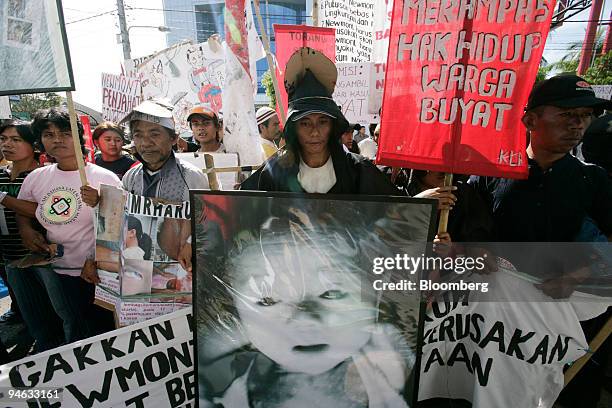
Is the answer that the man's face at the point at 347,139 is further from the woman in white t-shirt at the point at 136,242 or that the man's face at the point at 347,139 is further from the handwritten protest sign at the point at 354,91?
the woman in white t-shirt at the point at 136,242

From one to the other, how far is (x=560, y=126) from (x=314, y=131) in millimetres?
1208

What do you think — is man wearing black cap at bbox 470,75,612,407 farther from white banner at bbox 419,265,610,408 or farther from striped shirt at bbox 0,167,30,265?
striped shirt at bbox 0,167,30,265

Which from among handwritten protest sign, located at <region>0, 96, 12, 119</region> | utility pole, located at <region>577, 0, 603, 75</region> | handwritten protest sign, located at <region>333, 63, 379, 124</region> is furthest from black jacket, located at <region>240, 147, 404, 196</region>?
utility pole, located at <region>577, 0, 603, 75</region>

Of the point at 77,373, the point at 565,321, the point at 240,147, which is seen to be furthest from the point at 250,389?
the point at 240,147

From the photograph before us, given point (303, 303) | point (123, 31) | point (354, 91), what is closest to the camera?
point (303, 303)

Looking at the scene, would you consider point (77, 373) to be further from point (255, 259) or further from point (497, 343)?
point (497, 343)

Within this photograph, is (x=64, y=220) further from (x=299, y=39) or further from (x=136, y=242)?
(x=299, y=39)

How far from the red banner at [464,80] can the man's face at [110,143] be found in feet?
9.54

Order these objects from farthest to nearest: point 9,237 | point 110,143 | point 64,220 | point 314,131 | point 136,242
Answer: point 110,143 < point 9,237 < point 64,220 < point 136,242 < point 314,131

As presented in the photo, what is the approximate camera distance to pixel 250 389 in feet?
4.82

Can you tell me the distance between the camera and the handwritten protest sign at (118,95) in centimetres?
560

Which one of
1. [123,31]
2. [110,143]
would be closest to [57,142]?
[110,143]

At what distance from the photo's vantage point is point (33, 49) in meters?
1.83

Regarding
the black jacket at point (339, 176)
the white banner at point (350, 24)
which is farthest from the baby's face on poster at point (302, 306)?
the white banner at point (350, 24)
